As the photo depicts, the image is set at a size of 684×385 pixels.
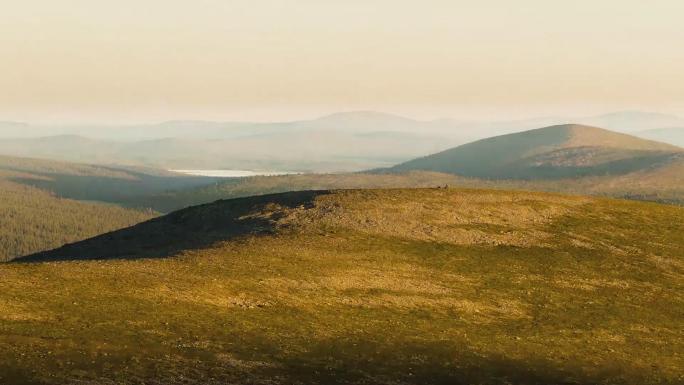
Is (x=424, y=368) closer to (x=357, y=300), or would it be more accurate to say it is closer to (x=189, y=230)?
(x=357, y=300)

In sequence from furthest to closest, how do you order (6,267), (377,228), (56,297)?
(377,228)
(6,267)
(56,297)

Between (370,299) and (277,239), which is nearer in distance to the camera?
(370,299)

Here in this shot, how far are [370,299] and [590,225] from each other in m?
54.1

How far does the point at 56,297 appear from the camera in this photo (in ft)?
163

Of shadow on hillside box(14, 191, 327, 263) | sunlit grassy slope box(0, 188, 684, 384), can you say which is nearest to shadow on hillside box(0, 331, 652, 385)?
sunlit grassy slope box(0, 188, 684, 384)

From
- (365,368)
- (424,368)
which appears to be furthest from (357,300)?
(365,368)

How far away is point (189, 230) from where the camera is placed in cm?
9750

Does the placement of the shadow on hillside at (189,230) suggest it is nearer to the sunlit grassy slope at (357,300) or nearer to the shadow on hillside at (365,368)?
the sunlit grassy slope at (357,300)

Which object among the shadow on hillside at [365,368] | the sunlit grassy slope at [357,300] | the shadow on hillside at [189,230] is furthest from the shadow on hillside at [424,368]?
the shadow on hillside at [189,230]

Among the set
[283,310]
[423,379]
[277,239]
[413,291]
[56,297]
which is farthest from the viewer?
[277,239]

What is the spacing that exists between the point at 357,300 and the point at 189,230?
1801 inches

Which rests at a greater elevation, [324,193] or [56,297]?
[324,193]

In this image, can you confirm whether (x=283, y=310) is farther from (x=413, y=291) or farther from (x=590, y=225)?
(x=590, y=225)

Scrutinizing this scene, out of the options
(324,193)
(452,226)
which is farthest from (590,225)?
(324,193)
